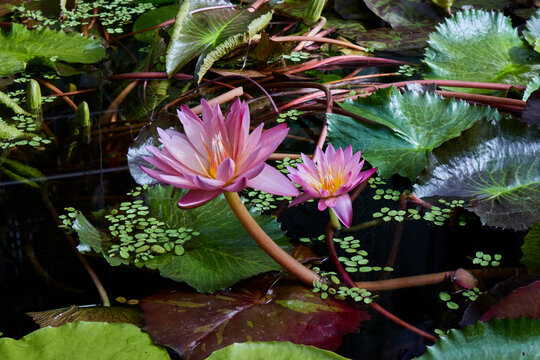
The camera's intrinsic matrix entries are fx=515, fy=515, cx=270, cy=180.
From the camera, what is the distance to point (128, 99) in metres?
1.72

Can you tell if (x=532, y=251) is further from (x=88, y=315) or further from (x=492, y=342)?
(x=88, y=315)

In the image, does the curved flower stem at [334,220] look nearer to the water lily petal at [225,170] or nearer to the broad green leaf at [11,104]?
Answer: the water lily petal at [225,170]

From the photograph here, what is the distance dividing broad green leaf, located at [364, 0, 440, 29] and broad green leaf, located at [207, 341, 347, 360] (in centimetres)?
170

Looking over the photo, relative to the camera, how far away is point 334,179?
0.92 metres

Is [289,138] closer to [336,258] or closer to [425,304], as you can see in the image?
[336,258]

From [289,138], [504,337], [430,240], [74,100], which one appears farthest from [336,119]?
[74,100]

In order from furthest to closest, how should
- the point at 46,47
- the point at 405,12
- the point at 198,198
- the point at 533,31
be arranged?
the point at 405,12
the point at 46,47
the point at 533,31
the point at 198,198

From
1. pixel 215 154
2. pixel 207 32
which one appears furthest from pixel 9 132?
pixel 215 154

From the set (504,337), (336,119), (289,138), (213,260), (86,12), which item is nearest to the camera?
(504,337)

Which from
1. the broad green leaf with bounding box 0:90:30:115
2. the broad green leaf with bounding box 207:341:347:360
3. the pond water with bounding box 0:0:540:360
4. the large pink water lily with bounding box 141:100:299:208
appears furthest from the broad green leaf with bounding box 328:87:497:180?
the broad green leaf with bounding box 0:90:30:115

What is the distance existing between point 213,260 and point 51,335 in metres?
0.31

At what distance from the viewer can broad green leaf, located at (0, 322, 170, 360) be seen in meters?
0.70

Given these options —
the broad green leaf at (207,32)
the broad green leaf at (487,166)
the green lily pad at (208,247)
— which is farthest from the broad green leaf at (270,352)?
the broad green leaf at (207,32)

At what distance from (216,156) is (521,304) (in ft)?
1.60
